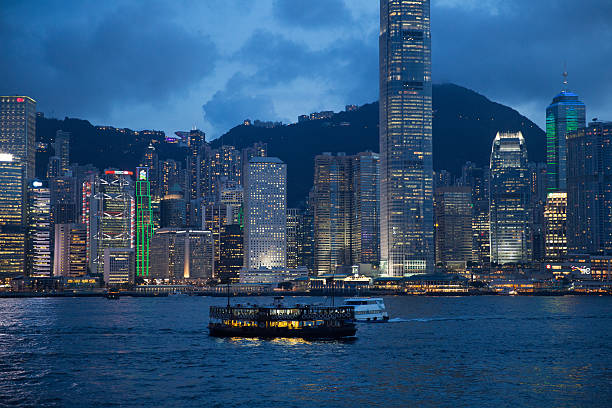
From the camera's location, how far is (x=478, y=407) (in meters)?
73.6

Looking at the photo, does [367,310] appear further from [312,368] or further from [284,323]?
[312,368]

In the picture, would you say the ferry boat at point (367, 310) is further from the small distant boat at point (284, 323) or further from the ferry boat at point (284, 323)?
the ferry boat at point (284, 323)

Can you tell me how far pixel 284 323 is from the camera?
124 meters

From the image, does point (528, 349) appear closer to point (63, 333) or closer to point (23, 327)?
point (63, 333)

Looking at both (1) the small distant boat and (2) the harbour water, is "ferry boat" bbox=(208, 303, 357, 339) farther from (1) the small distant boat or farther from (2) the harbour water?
(2) the harbour water

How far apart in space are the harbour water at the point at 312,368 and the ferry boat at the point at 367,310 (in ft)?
26.8

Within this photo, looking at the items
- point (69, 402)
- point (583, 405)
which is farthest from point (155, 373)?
point (583, 405)

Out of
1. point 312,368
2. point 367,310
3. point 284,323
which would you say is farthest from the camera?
point 367,310

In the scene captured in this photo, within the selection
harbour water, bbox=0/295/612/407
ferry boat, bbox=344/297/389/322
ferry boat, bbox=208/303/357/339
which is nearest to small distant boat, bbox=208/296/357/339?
ferry boat, bbox=208/303/357/339

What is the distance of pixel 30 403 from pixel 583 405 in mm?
49393

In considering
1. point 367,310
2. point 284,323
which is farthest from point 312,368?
point 367,310

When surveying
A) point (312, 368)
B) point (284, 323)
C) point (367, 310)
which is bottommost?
point (312, 368)

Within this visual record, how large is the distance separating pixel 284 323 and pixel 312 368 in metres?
30.3

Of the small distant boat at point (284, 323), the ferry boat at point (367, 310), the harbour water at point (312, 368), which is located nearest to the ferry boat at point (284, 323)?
the small distant boat at point (284, 323)
